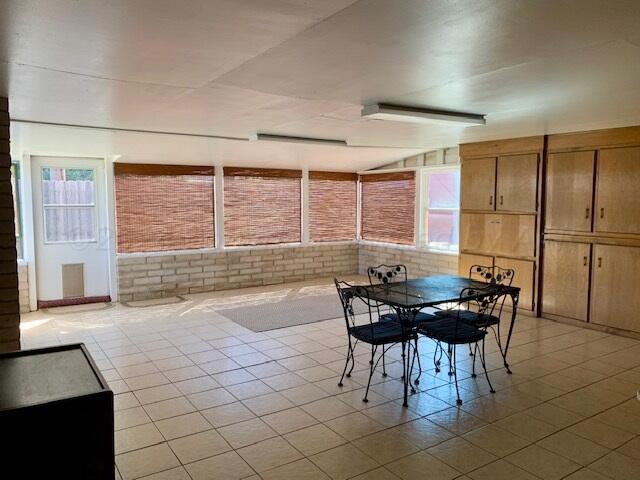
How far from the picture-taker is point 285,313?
20.0 ft

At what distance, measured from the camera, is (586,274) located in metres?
5.36

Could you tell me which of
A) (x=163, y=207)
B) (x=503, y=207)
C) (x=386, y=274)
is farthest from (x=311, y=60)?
(x=163, y=207)

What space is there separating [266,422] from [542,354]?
109 inches

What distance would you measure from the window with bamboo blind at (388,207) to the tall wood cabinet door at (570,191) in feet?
8.30

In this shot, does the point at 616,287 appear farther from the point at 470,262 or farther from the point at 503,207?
the point at 470,262

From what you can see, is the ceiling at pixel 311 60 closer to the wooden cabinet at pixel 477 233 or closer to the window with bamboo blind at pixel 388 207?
the wooden cabinet at pixel 477 233

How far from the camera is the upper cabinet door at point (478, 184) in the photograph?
6.19 m

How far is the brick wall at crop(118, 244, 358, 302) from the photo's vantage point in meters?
6.90

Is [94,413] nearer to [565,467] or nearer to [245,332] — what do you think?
[565,467]

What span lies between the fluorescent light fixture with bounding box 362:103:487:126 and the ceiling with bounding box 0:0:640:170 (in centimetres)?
11

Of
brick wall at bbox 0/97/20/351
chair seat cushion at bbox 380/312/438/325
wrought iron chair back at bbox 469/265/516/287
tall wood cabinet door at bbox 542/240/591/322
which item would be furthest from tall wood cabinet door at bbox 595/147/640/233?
brick wall at bbox 0/97/20/351

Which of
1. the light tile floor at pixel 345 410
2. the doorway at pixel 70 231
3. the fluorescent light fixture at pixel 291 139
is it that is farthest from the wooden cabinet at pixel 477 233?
the doorway at pixel 70 231

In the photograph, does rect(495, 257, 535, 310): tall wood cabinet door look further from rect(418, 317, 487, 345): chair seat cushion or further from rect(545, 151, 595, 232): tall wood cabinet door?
rect(418, 317, 487, 345): chair seat cushion

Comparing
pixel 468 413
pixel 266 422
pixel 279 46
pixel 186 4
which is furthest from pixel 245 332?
pixel 186 4
